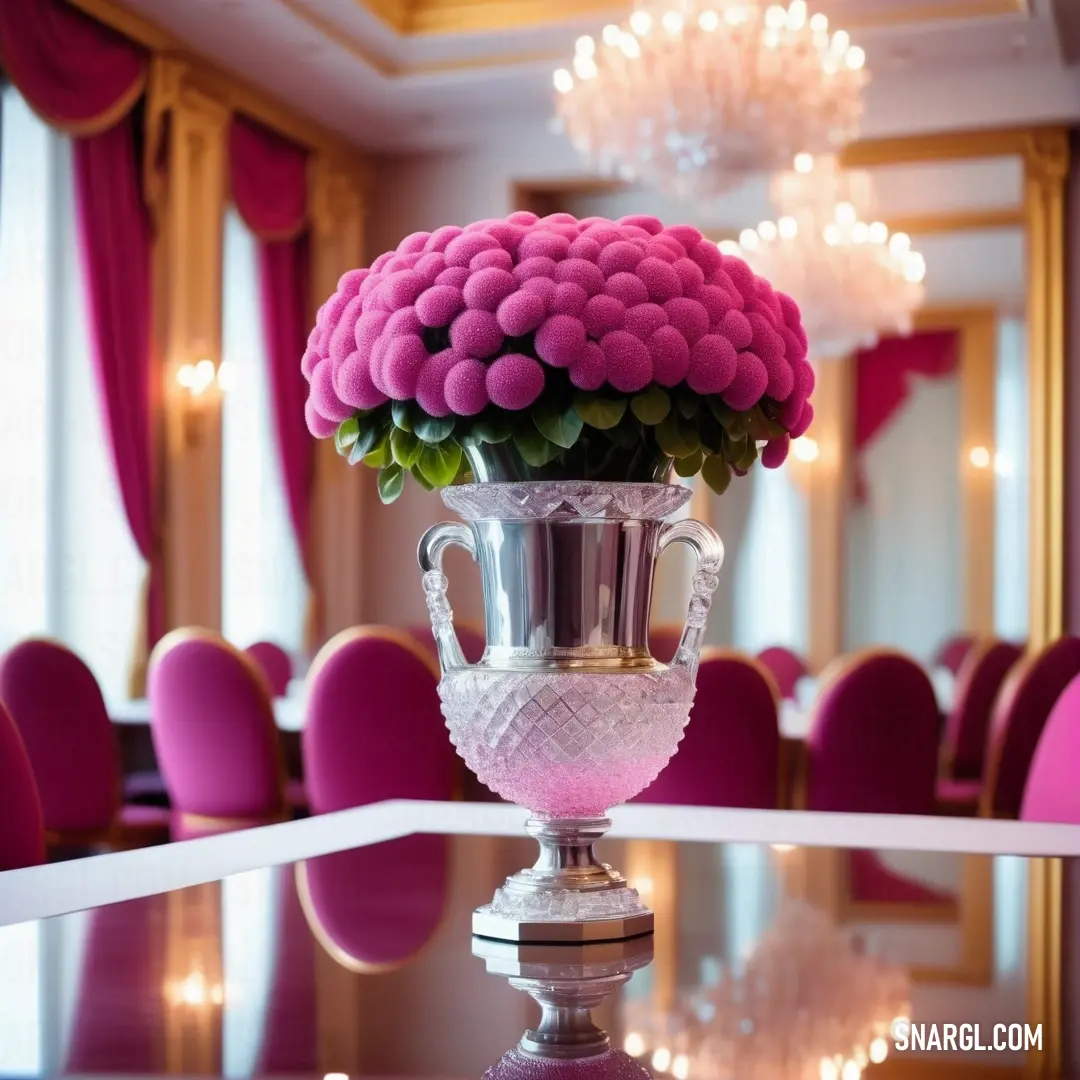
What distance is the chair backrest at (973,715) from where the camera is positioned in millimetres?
4809

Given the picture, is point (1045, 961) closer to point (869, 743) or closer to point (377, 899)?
point (377, 899)

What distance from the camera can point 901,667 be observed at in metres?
3.19

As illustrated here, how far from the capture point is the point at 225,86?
652 centimetres

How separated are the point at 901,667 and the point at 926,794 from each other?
316mm

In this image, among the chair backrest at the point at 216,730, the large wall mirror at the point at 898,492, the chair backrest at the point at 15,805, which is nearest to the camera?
the chair backrest at the point at 15,805

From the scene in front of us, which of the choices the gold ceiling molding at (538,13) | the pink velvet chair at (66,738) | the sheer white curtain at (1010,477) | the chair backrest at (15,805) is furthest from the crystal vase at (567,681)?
the sheer white curtain at (1010,477)

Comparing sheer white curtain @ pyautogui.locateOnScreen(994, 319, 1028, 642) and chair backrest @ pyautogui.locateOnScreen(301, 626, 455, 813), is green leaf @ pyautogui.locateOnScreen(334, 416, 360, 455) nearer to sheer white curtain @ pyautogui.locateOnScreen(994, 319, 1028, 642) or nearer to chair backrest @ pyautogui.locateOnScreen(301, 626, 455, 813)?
chair backrest @ pyautogui.locateOnScreen(301, 626, 455, 813)

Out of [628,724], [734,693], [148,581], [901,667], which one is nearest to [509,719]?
[628,724]

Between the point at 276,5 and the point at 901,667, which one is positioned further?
the point at 276,5

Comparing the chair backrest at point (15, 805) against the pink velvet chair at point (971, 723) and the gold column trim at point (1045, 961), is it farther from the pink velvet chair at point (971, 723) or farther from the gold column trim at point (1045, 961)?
the pink velvet chair at point (971, 723)

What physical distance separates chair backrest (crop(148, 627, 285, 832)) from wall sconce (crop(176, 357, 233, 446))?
9.25 ft

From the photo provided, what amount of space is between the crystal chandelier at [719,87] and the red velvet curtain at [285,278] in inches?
84.6

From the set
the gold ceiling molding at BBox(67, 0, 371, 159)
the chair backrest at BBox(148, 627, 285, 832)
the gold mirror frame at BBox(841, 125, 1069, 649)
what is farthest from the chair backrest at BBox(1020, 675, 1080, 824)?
the gold mirror frame at BBox(841, 125, 1069, 649)

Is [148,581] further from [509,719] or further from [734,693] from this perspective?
[509,719]
